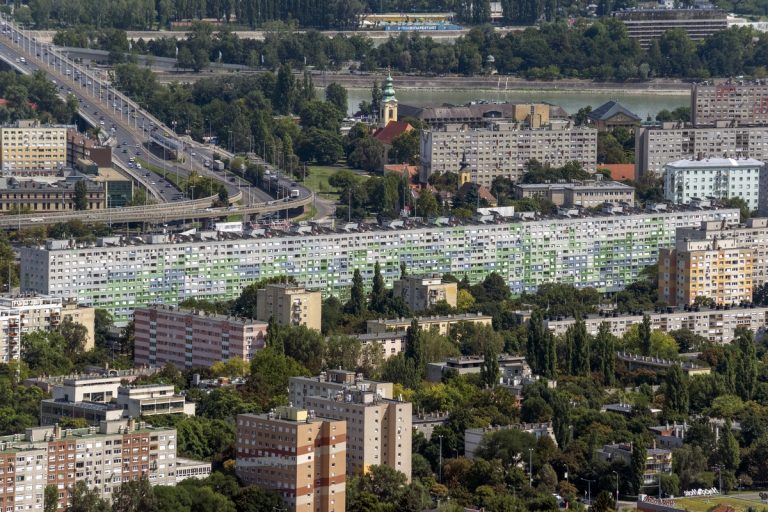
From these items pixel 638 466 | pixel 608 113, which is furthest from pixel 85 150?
pixel 638 466

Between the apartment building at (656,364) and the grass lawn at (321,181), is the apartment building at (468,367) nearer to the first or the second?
the apartment building at (656,364)

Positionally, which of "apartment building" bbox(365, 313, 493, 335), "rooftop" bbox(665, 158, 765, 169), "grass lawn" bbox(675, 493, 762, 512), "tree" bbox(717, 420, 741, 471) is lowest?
"grass lawn" bbox(675, 493, 762, 512)

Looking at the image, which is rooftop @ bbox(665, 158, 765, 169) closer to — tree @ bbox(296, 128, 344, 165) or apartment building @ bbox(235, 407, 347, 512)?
tree @ bbox(296, 128, 344, 165)

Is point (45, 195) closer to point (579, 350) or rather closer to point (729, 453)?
point (579, 350)

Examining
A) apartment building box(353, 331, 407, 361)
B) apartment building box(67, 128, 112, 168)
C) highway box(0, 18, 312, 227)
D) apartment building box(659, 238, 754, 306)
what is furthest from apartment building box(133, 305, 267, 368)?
apartment building box(67, 128, 112, 168)

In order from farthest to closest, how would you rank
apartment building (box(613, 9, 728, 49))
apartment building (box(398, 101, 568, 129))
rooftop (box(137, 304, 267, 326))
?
apartment building (box(613, 9, 728, 49)), apartment building (box(398, 101, 568, 129)), rooftop (box(137, 304, 267, 326))

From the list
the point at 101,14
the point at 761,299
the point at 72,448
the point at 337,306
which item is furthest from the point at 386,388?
the point at 101,14
